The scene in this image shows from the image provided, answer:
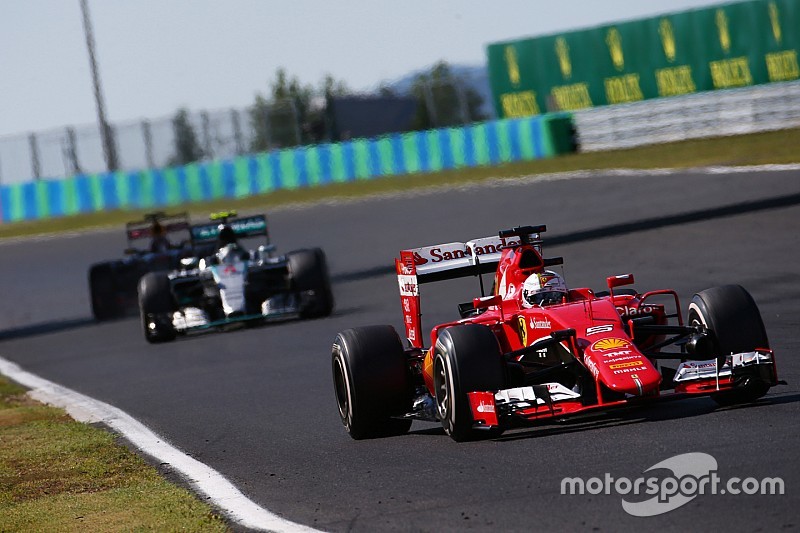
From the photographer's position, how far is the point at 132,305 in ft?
80.6

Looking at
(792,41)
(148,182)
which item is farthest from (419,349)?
(148,182)

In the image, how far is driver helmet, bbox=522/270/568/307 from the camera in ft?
31.1

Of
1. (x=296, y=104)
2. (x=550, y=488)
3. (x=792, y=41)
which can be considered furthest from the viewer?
(x=296, y=104)

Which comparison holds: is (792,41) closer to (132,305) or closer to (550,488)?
(132,305)

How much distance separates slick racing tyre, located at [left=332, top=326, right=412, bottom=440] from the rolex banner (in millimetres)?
34786

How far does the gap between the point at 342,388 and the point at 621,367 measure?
2.36m

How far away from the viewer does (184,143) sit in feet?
171

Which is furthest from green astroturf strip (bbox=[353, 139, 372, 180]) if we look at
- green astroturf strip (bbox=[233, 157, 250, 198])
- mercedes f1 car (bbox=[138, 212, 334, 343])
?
mercedes f1 car (bbox=[138, 212, 334, 343])

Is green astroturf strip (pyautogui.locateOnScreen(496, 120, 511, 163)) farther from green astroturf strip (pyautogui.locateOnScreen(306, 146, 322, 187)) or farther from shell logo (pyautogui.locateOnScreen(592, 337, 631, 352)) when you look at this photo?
shell logo (pyautogui.locateOnScreen(592, 337, 631, 352))

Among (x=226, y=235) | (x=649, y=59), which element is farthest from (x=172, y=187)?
(x=226, y=235)

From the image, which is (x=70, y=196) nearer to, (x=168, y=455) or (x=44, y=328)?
(x=44, y=328)

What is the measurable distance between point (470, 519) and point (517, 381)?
2.44 m

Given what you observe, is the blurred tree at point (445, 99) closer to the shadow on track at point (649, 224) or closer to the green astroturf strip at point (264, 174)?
the green astroturf strip at point (264, 174)

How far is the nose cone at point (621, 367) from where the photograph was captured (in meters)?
7.99
